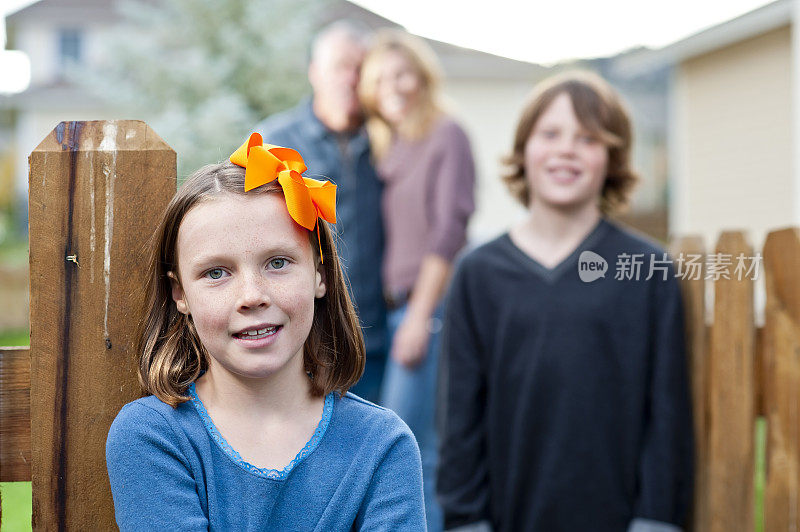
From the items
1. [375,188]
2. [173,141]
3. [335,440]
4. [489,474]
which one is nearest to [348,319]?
[335,440]

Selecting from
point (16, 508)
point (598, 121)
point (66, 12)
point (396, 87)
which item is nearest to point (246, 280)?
point (598, 121)

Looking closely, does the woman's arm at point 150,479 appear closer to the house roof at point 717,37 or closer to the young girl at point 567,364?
the young girl at point 567,364

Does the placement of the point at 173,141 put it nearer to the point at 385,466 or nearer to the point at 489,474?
the point at 489,474

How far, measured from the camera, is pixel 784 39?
1096 cm

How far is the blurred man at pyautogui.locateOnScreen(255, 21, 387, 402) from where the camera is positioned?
397 cm

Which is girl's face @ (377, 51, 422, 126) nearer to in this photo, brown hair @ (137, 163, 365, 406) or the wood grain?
brown hair @ (137, 163, 365, 406)

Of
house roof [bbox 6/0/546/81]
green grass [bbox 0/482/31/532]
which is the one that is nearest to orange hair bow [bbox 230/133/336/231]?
green grass [bbox 0/482/31/532]

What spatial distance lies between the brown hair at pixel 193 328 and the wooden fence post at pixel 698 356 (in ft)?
5.49

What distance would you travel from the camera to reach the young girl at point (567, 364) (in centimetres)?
283

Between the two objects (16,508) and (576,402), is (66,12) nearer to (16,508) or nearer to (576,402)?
(16,508)

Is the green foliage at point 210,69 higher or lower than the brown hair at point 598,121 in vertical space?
higher

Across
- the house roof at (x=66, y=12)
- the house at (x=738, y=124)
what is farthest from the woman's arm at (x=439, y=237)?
the house roof at (x=66, y=12)

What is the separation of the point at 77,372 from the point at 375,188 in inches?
100

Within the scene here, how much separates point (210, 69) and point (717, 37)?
274 inches
